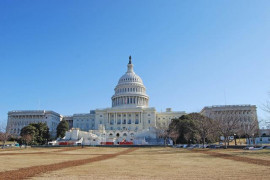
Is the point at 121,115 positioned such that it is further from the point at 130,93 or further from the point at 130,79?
the point at 130,79

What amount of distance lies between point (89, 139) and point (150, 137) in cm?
2558

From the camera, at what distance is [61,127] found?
11475 cm

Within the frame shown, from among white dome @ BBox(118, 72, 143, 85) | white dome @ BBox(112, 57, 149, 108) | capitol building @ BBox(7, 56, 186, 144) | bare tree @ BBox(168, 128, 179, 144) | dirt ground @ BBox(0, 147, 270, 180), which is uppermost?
white dome @ BBox(118, 72, 143, 85)

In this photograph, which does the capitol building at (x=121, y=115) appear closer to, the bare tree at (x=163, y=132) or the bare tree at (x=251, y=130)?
the bare tree at (x=163, y=132)

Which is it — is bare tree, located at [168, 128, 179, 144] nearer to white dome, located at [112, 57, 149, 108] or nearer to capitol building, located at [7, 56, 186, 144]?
capitol building, located at [7, 56, 186, 144]

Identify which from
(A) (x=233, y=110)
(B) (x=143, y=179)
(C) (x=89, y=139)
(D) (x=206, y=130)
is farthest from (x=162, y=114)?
(B) (x=143, y=179)

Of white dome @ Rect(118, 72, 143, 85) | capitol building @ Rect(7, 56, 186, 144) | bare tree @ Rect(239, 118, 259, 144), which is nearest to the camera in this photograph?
bare tree @ Rect(239, 118, 259, 144)

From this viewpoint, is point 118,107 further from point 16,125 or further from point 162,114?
A: point 16,125

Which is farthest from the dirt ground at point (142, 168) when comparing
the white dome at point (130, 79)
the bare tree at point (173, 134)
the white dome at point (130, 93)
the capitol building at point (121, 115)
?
the white dome at point (130, 79)

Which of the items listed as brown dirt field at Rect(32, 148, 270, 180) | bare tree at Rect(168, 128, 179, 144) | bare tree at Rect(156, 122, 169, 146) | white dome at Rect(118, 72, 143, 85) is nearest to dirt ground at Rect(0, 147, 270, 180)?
brown dirt field at Rect(32, 148, 270, 180)

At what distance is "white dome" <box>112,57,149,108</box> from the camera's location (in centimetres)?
14412

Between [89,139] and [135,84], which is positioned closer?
[89,139]

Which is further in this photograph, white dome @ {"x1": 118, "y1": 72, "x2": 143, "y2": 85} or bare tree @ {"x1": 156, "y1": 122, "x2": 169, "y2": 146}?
white dome @ {"x1": 118, "y1": 72, "x2": 143, "y2": 85}

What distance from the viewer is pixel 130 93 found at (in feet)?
471
